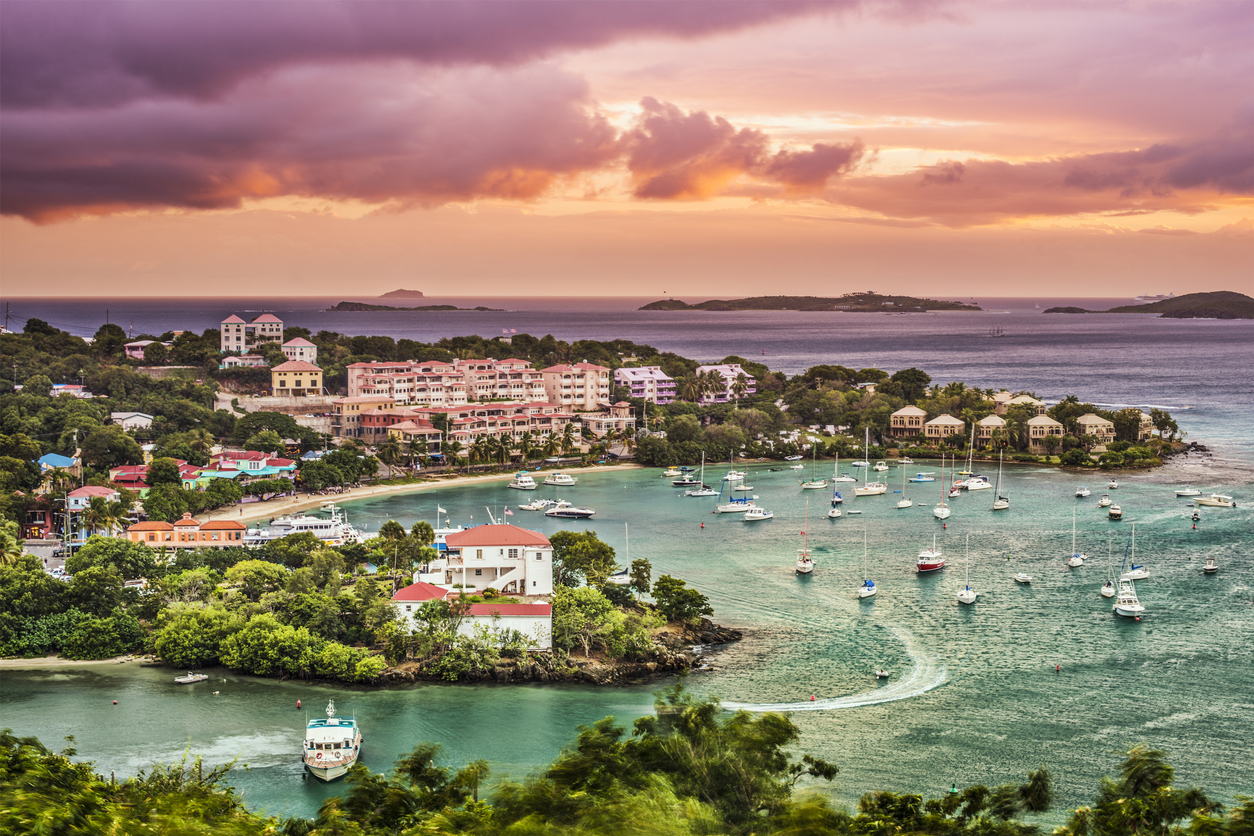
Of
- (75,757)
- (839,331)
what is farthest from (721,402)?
(839,331)

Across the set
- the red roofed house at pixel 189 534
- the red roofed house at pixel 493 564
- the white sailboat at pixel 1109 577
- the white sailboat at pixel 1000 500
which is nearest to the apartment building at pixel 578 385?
the white sailboat at pixel 1000 500

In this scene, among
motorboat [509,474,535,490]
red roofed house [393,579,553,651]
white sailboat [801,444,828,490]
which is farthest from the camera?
white sailboat [801,444,828,490]

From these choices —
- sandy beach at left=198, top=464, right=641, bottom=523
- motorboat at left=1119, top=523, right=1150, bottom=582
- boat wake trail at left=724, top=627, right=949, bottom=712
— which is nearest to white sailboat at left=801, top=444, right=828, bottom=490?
sandy beach at left=198, top=464, right=641, bottom=523

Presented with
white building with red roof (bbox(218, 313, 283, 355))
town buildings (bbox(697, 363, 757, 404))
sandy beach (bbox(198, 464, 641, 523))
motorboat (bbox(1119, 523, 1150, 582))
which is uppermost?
white building with red roof (bbox(218, 313, 283, 355))

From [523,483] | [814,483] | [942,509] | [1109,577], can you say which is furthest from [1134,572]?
[523,483]

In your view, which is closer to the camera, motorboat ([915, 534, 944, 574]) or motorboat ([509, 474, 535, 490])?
motorboat ([915, 534, 944, 574])

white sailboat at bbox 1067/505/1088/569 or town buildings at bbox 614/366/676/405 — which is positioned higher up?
town buildings at bbox 614/366/676/405

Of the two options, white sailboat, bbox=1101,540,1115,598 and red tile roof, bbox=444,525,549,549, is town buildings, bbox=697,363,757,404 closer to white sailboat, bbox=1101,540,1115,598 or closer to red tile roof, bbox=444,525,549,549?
white sailboat, bbox=1101,540,1115,598

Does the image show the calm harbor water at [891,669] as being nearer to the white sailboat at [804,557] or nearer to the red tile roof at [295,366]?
the white sailboat at [804,557]
